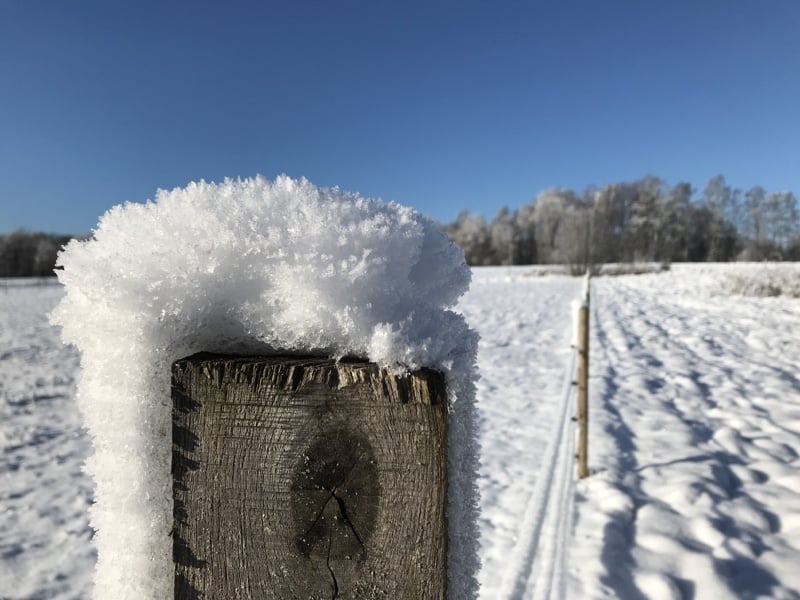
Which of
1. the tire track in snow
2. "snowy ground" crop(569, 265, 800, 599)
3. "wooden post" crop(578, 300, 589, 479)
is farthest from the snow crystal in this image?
"wooden post" crop(578, 300, 589, 479)

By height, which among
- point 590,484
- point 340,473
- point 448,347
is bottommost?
point 590,484

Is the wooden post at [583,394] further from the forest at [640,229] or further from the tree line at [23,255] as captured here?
the tree line at [23,255]

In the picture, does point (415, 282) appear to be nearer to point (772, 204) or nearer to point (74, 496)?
point (74, 496)

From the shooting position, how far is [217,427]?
75cm

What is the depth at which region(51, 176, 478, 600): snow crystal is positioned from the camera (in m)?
0.76

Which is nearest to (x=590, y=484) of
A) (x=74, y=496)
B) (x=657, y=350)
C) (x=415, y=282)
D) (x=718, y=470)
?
(x=718, y=470)

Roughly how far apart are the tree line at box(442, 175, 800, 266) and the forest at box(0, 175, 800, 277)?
14 cm

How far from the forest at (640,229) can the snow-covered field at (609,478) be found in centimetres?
5149

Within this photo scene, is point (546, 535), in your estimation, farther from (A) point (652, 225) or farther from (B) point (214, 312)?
(A) point (652, 225)

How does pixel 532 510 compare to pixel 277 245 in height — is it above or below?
below

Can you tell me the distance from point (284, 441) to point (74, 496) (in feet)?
13.5

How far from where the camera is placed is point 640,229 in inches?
2608

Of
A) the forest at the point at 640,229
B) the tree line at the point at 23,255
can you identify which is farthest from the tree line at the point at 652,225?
the tree line at the point at 23,255

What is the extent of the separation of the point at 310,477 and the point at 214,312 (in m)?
0.31
